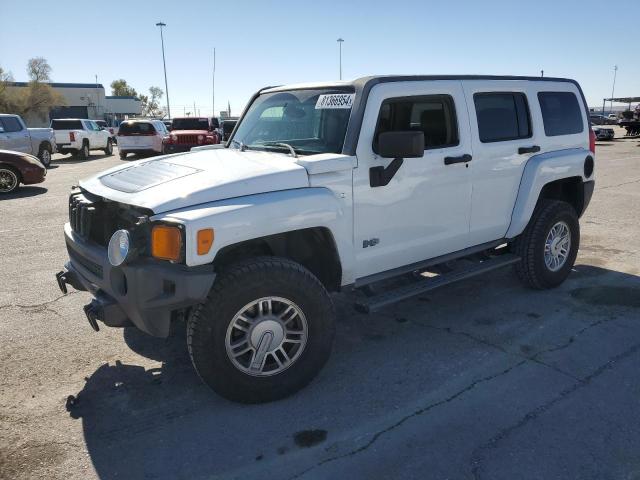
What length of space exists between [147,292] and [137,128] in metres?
Answer: 20.5

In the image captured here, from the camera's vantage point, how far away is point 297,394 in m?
3.39

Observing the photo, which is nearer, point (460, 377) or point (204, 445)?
point (204, 445)

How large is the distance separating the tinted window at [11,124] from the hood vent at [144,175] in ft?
47.4

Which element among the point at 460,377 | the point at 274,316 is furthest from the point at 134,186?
the point at 460,377

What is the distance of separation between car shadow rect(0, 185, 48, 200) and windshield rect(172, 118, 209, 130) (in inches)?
386

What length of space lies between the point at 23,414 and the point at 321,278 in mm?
2033

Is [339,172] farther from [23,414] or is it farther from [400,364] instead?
[23,414]

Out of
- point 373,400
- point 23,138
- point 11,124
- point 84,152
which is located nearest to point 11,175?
point 11,124

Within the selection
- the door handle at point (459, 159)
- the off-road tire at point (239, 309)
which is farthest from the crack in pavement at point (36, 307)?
the door handle at point (459, 159)

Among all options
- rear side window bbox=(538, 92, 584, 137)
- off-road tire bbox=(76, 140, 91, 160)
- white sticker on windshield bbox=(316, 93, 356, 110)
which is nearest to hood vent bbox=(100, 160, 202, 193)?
white sticker on windshield bbox=(316, 93, 356, 110)

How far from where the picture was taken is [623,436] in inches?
113

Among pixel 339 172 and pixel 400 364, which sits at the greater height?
pixel 339 172

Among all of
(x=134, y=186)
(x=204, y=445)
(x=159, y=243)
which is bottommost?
(x=204, y=445)

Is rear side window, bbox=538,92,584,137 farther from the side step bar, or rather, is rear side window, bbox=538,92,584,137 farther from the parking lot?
the parking lot
